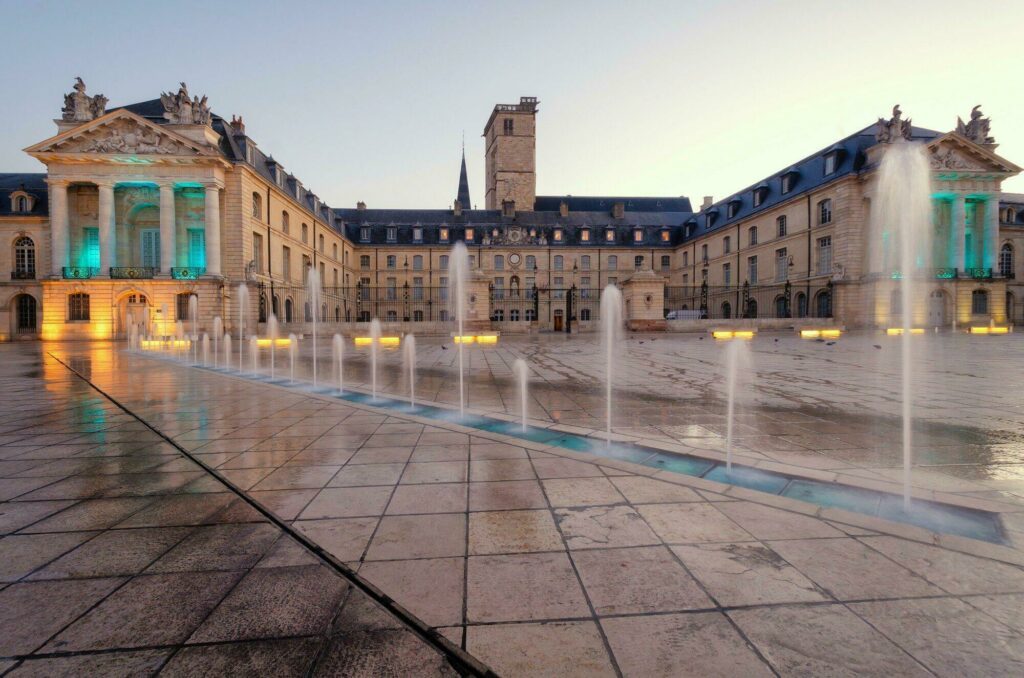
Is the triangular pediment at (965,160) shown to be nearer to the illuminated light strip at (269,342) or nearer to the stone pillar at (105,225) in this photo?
the illuminated light strip at (269,342)

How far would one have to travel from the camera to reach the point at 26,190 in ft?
129

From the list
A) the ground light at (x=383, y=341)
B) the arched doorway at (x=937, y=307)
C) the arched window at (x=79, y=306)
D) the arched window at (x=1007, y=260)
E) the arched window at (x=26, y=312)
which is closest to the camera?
the ground light at (x=383, y=341)

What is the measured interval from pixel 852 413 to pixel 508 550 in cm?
590

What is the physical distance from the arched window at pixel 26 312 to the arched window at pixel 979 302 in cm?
7403

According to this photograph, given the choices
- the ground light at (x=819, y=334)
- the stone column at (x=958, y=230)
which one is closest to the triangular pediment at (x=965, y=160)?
the stone column at (x=958, y=230)

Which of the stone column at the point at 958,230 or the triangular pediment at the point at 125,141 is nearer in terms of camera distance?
the triangular pediment at the point at 125,141

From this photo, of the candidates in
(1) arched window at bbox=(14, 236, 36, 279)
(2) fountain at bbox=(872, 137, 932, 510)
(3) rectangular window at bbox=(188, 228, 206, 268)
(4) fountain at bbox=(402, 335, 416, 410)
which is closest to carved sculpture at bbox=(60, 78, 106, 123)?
(3) rectangular window at bbox=(188, 228, 206, 268)

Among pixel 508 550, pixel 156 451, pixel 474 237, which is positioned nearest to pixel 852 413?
pixel 508 550

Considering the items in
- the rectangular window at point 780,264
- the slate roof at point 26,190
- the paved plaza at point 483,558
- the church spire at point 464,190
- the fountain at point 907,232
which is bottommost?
the paved plaza at point 483,558

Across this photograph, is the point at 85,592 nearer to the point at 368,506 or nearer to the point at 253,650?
the point at 253,650

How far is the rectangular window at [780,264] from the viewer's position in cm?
4059

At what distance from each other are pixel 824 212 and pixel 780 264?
5.86 metres

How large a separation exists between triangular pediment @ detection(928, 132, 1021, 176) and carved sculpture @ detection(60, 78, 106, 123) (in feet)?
193

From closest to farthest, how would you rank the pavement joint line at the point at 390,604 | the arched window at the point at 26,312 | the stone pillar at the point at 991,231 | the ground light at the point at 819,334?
the pavement joint line at the point at 390,604 → the ground light at the point at 819,334 → the stone pillar at the point at 991,231 → the arched window at the point at 26,312
